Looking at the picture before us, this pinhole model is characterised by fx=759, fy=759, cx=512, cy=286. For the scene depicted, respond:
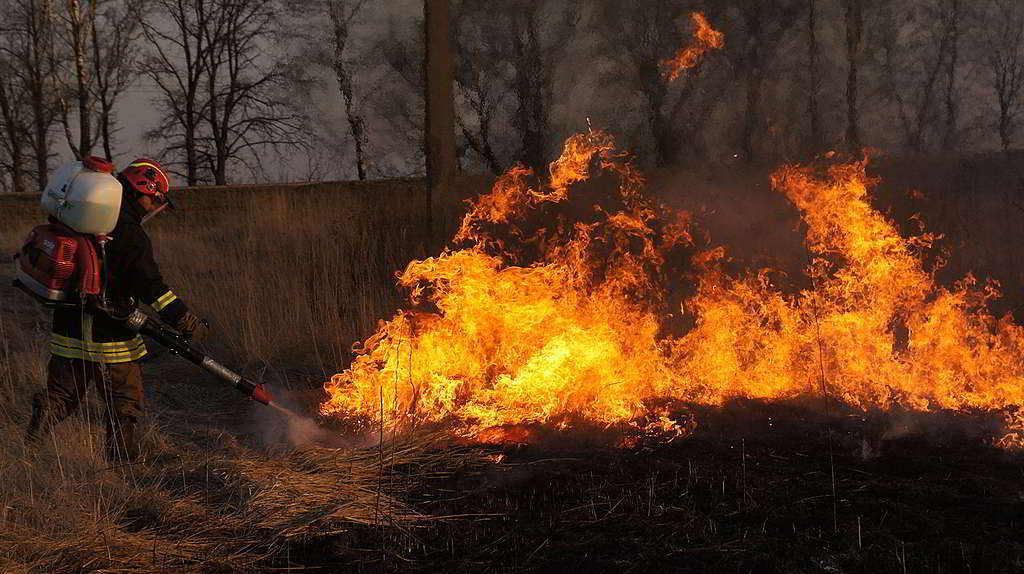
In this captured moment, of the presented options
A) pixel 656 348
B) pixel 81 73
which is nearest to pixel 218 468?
pixel 656 348

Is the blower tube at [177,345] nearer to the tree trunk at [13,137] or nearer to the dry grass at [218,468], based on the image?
the dry grass at [218,468]

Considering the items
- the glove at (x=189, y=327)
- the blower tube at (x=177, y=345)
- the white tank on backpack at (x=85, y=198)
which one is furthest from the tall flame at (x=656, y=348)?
the white tank on backpack at (x=85, y=198)

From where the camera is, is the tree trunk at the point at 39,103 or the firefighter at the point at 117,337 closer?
the firefighter at the point at 117,337

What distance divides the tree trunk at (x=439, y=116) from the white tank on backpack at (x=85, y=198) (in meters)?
4.23

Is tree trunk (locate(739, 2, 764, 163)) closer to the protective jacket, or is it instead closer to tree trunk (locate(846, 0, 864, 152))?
tree trunk (locate(846, 0, 864, 152))

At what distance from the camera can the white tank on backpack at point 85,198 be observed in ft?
13.9

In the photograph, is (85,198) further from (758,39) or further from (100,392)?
(758,39)

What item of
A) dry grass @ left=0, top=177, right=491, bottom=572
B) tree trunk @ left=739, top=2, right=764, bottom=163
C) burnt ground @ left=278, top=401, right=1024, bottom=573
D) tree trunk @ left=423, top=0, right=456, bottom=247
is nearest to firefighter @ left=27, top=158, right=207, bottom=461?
dry grass @ left=0, top=177, right=491, bottom=572

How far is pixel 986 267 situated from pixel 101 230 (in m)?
10.2

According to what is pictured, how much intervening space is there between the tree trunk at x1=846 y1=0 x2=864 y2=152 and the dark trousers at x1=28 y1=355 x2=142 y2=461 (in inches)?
911

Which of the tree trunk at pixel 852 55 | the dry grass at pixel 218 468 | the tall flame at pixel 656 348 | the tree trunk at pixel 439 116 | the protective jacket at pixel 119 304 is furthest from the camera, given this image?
the tree trunk at pixel 852 55

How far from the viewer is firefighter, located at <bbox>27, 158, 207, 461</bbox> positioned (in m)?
4.43

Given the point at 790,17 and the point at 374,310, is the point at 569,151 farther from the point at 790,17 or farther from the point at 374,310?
the point at 790,17

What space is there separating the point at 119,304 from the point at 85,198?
689 millimetres
